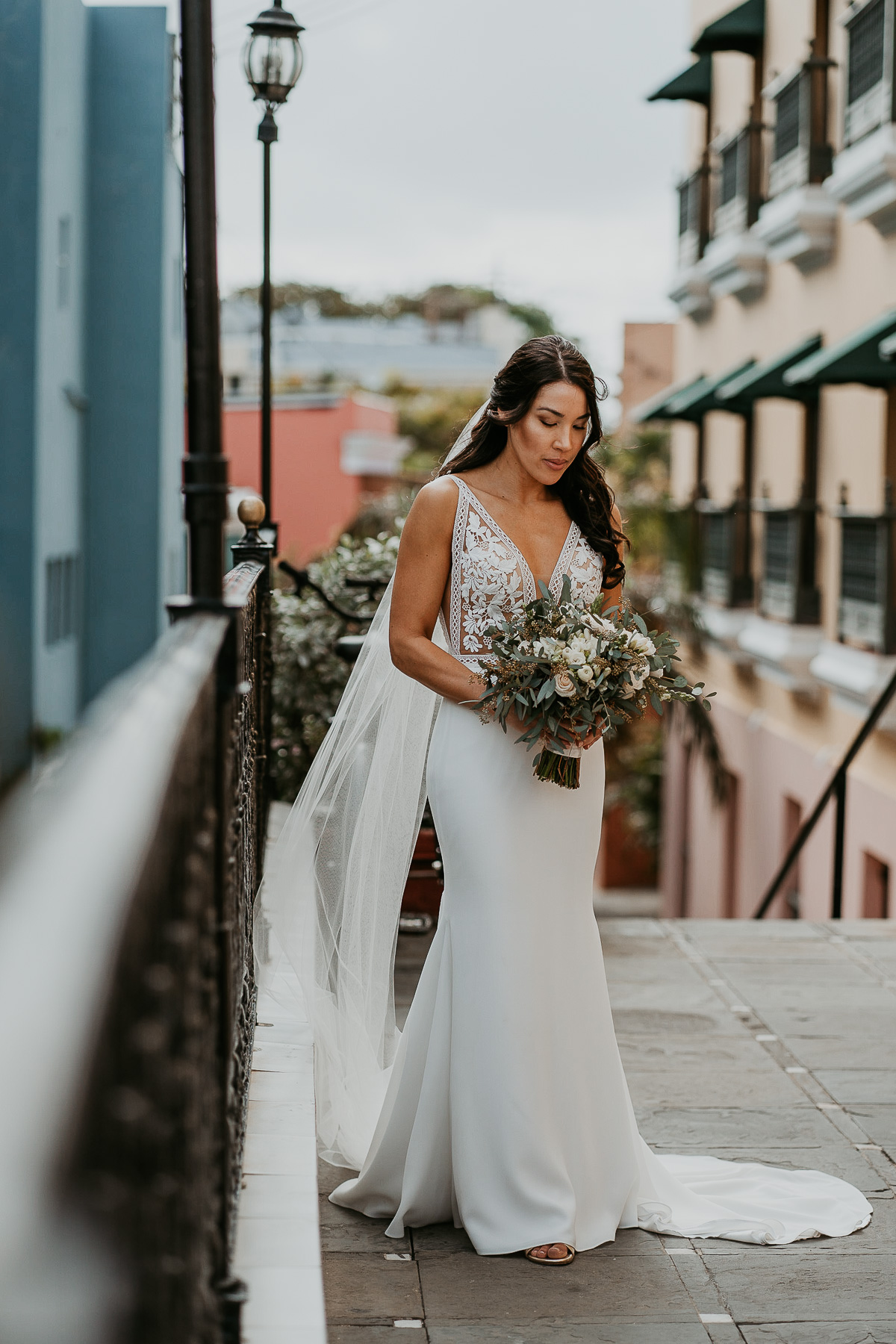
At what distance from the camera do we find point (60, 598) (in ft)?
48.6

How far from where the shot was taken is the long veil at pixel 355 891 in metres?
4.01

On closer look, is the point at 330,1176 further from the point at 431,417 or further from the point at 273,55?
the point at 431,417

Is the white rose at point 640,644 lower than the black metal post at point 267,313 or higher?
lower

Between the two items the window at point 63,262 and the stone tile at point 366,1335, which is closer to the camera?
the stone tile at point 366,1335

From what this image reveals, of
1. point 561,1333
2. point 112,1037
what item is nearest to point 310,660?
point 561,1333

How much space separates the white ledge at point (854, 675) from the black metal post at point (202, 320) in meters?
8.29

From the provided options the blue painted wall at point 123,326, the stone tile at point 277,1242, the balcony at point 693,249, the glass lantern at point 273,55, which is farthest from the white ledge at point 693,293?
the stone tile at point 277,1242

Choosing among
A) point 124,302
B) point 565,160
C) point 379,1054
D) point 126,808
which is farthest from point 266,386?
point 565,160

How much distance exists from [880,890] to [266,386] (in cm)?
642

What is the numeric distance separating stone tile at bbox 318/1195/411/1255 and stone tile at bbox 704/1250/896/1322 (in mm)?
725

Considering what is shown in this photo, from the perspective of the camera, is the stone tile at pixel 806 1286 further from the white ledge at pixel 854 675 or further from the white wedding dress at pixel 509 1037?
the white ledge at pixel 854 675

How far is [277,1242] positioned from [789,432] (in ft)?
41.2

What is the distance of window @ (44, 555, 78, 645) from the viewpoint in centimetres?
1406

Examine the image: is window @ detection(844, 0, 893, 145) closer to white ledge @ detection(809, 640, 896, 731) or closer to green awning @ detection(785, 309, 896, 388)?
green awning @ detection(785, 309, 896, 388)
